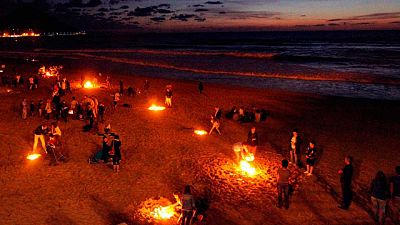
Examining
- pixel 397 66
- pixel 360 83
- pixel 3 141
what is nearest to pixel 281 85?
pixel 360 83

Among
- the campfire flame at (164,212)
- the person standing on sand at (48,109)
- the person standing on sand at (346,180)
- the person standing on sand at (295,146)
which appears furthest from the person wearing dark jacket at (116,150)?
the person standing on sand at (48,109)

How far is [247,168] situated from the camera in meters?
13.0

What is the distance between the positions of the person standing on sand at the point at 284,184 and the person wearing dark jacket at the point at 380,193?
221 cm

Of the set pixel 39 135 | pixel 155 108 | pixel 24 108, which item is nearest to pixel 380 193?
pixel 39 135

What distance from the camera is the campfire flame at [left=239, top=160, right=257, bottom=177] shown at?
12.8m

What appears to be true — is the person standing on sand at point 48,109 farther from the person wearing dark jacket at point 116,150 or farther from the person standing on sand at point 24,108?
the person wearing dark jacket at point 116,150

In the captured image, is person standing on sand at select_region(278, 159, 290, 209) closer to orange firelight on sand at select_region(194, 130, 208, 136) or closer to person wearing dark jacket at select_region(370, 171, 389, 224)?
person wearing dark jacket at select_region(370, 171, 389, 224)

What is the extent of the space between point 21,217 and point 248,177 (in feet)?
24.1

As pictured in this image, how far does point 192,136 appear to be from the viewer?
56.4ft

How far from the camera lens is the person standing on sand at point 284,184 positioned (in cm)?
990

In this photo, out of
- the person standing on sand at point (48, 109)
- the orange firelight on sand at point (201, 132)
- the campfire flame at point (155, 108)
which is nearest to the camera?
the orange firelight on sand at point (201, 132)

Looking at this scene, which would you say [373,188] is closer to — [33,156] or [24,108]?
[33,156]

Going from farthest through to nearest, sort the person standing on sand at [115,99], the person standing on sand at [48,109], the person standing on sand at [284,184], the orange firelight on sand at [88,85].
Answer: the orange firelight on sand at [88,85] → the person standing on sand at [115,99] → the person standing on sand at [48,109] → the person standing on sand at [284,184]

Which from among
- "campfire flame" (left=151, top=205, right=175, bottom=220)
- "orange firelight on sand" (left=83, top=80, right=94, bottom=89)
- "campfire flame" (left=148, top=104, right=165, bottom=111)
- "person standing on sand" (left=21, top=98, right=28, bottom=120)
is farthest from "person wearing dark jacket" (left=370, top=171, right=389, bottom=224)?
"orange firelight on sand" (left=83, top=80, right=94, bottom=89)
